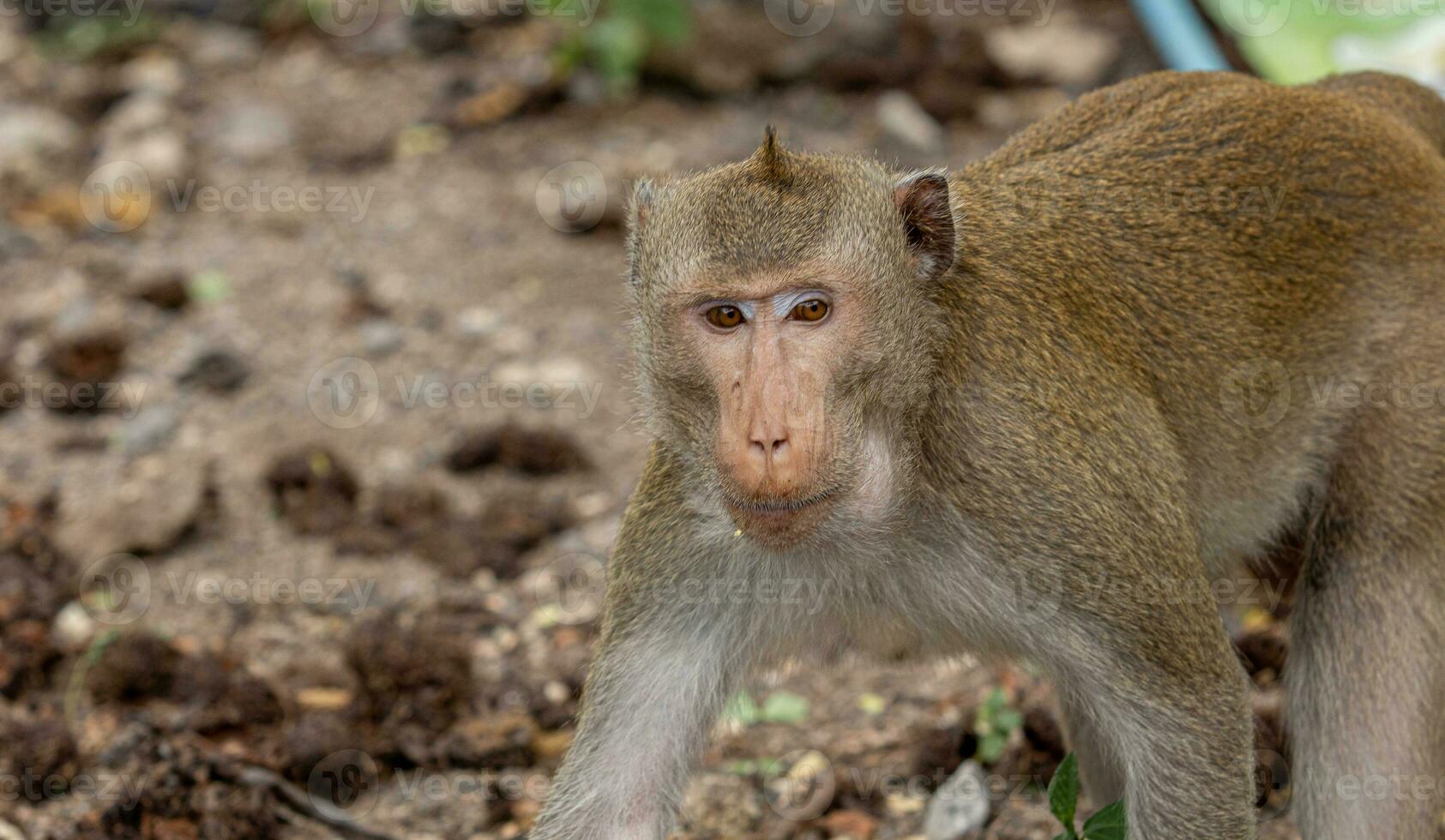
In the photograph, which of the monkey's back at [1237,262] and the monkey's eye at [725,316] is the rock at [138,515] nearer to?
the monkey's back at [1237,262]

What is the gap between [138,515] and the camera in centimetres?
666

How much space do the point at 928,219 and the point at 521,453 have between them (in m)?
3.60

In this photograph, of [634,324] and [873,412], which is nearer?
[873,412]

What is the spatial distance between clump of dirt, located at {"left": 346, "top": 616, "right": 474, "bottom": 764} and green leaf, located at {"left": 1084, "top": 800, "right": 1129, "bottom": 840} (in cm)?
228

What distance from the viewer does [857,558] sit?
3814 mm

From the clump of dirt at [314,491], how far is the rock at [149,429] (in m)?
0.65

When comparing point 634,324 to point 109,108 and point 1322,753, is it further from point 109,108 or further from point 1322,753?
point 109,108

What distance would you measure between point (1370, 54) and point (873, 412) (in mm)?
5624

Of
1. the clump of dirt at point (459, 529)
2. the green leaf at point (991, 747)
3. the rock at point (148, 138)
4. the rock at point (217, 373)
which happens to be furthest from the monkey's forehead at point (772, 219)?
the rock at point (148, 138)

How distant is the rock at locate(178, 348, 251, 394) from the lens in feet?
25.3

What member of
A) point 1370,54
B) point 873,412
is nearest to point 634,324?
point 873,412

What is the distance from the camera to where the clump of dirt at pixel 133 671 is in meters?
5.72

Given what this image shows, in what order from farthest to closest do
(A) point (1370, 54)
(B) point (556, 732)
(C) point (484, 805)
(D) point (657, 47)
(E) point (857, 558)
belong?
(D) point (657, 47), (A) point (1370, 54), (B) point (556, 732), (C) point (484, 805), (E) point (857, 558)

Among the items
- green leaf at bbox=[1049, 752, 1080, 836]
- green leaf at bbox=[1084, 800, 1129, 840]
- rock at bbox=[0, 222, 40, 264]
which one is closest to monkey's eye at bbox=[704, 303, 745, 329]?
green leaf at bbox=[1049, 752, 1080, 836]
